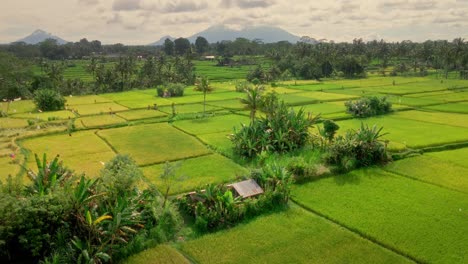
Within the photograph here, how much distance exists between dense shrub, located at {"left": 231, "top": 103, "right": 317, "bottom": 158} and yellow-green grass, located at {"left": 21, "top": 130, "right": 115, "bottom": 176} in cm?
813

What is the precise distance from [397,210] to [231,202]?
21.1 feet

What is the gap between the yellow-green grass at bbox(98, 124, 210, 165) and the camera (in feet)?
76.9

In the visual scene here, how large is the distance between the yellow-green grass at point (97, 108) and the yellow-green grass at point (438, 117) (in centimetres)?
2834

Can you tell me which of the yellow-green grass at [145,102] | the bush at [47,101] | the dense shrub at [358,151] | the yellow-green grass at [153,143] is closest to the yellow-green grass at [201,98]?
the yellow-green grass at [145,102]

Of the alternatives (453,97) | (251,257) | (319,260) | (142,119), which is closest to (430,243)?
(319,260)

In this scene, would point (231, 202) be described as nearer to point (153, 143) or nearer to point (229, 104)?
point (153, 143)

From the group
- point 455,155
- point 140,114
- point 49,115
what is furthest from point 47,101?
point 455,155

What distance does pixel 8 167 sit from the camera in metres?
21.6

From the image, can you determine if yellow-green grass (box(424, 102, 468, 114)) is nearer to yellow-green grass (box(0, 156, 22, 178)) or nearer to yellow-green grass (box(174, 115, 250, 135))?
yellow-green grass (box(174, 115, 250, 135))

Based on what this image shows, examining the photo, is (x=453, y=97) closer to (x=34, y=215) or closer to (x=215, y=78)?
(x=215, y=78)

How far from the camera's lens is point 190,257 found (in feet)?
40.4

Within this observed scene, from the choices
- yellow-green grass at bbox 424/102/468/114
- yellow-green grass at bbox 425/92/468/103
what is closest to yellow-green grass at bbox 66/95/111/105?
yellow-green grass at bbox 424/102/468/114

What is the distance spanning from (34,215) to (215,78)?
2373 inches

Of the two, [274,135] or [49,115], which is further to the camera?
[49,115]
